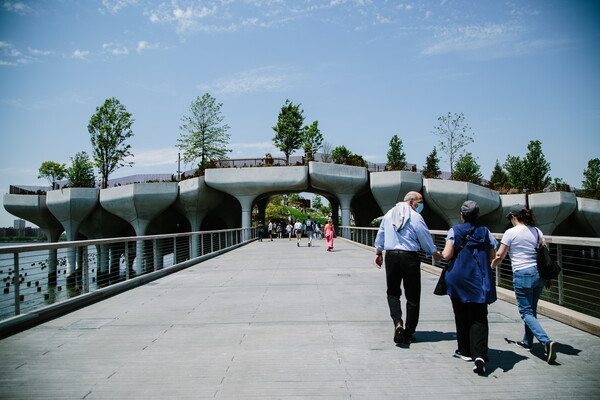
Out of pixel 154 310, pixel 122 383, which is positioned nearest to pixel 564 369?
pixel 122 383

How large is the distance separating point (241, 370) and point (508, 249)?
121 inches

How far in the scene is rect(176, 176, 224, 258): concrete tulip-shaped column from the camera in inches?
1426

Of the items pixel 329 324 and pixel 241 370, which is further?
pixel 329 324

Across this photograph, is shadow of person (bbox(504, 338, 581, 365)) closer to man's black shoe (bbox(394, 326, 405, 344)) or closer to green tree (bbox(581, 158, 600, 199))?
man's black shoe (bbox(394, 326, 405, 344))

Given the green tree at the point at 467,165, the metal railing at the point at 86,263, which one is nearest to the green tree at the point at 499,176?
the green tree at the point at 467,165

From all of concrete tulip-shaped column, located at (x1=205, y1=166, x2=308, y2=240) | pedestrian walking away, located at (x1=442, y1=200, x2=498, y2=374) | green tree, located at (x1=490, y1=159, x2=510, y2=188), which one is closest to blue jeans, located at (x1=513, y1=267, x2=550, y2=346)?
pedestrian walking away, located at (x1=442, y1=200, x2=498, y2=374)

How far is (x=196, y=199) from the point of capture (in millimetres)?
36719

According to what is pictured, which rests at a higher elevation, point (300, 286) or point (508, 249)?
point (508, 249)

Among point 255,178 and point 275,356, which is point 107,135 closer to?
point 255,178

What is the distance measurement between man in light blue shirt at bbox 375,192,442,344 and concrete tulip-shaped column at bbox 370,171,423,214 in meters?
30.4

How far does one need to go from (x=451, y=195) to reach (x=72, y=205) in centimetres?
3325

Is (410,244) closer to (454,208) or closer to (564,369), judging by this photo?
(564,369)

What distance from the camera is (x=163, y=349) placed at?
457cm

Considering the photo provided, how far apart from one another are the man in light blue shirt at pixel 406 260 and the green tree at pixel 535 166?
58.1m
